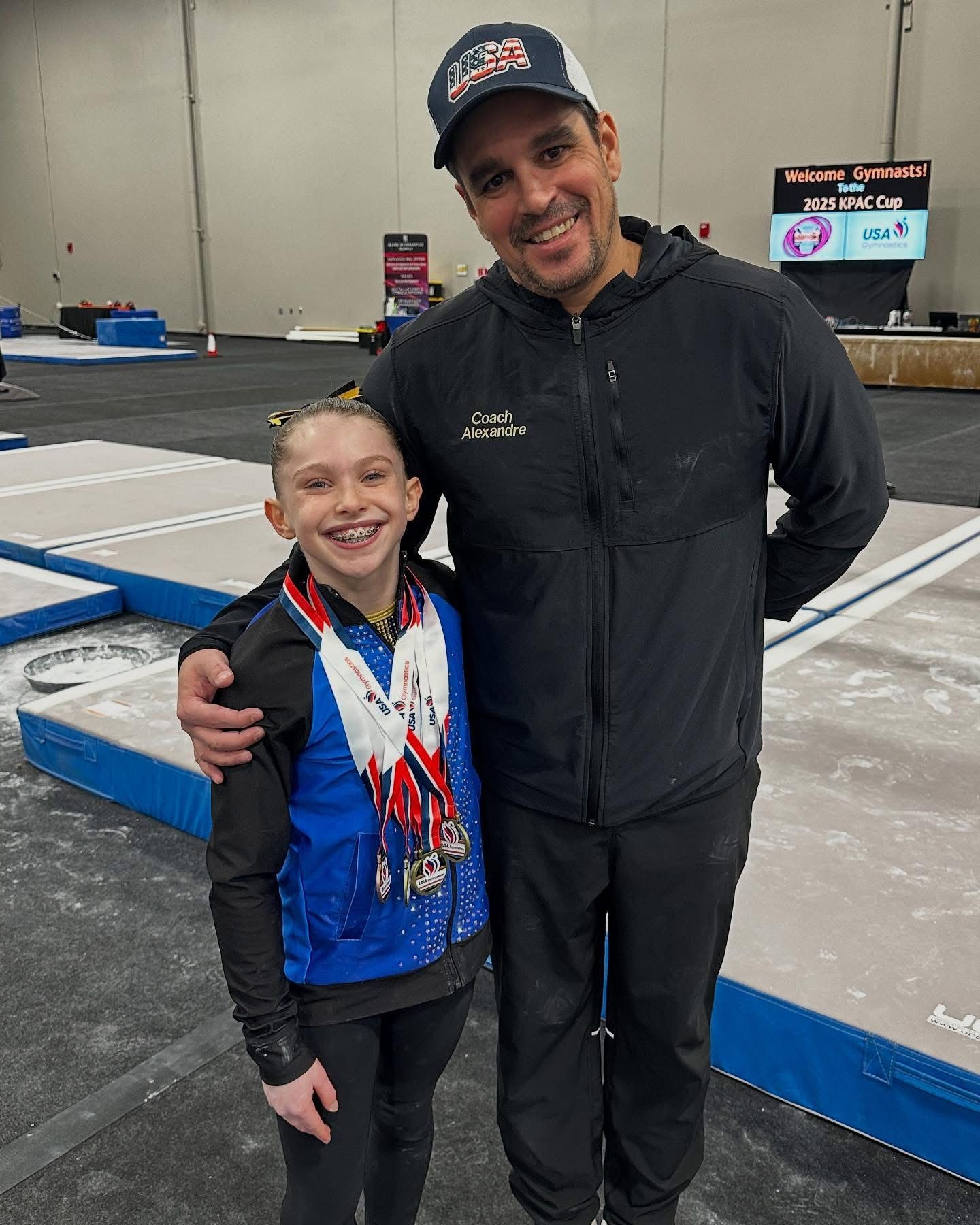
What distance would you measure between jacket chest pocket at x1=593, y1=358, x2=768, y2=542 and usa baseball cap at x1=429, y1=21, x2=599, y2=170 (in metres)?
0.33

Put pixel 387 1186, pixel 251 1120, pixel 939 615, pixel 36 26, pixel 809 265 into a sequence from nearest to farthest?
pixel 387 1186 → pixel 251 1120 → pixel 939 615 → pixel 809 265 → pixel 36 26

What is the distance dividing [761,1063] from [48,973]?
5.02 feet

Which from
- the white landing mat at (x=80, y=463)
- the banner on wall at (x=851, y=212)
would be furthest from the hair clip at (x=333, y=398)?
the banner on wall at (x=851, y=212)

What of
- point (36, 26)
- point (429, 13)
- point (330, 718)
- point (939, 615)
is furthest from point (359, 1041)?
point (36, 26)

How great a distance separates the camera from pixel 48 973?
2.41 m

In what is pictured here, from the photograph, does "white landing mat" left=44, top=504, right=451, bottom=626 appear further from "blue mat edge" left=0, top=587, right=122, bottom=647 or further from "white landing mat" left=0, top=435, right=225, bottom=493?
"white landing mat" left=0, top=435, right=225, bottom=493

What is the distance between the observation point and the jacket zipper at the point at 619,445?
138cm

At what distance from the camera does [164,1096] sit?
2031mm

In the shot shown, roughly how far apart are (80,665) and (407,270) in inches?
563

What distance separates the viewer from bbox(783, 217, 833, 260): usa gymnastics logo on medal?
13.5m

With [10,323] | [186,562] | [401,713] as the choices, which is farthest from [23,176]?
[401,713]

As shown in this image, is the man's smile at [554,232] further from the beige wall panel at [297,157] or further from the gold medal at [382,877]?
the beige wall panel at [297,157]

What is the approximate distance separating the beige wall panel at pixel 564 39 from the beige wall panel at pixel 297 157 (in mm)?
434

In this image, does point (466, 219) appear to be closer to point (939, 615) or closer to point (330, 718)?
point (939, 615)
